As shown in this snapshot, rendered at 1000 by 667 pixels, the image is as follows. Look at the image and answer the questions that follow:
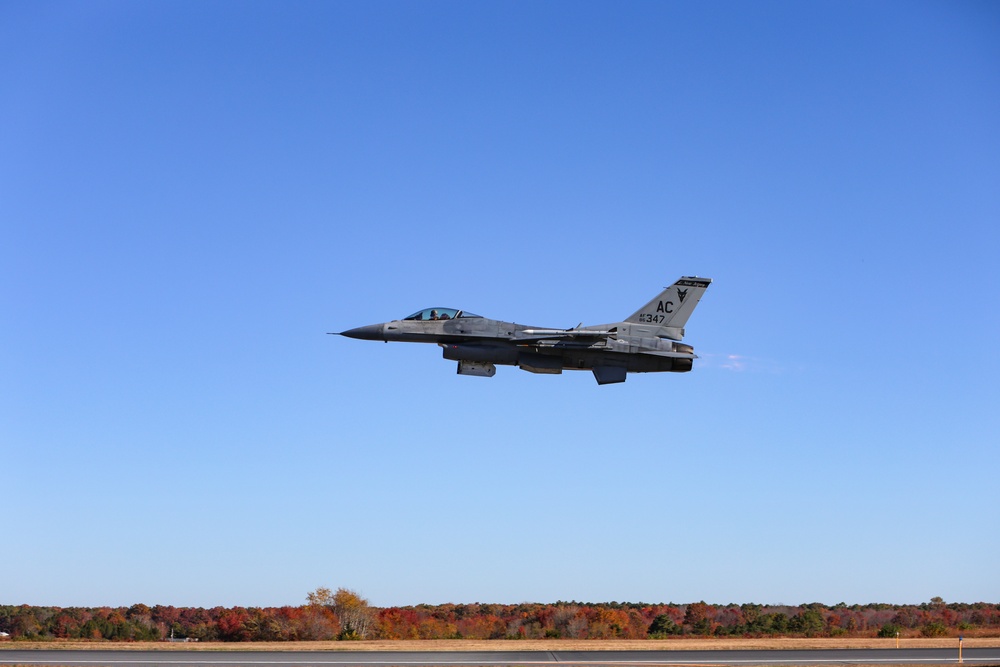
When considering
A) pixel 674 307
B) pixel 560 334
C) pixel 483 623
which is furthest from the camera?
pixel 483 623

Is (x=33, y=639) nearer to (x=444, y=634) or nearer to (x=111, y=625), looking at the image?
(x=111, y=625)

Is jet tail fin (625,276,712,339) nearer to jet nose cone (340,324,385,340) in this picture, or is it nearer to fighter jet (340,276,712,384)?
fighter jet (340,276,712,384)

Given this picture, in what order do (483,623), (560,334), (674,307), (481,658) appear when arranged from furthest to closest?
(483,623) < (674,307) < (560,334) < (481,658)

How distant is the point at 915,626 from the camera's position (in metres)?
69.4

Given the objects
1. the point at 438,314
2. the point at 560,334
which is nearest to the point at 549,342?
the point at 560,334

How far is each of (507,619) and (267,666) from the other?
36.3 meters

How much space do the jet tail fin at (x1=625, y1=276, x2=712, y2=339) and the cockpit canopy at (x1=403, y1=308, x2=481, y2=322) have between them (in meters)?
7.98

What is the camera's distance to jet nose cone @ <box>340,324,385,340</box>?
160 feet

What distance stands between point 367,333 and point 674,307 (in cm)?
1467

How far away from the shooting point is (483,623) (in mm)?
70750

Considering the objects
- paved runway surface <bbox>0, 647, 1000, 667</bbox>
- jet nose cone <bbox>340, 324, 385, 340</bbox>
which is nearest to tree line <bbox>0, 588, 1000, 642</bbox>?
paved runway surface <bbox>0, 647, 1000, 667</bbox>

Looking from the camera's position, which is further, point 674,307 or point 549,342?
point 674,307

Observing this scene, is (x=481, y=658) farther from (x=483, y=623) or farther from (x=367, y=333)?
(x=483, y=623)

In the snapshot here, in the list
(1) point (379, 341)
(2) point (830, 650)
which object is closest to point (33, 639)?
(1) point (379, 341)
